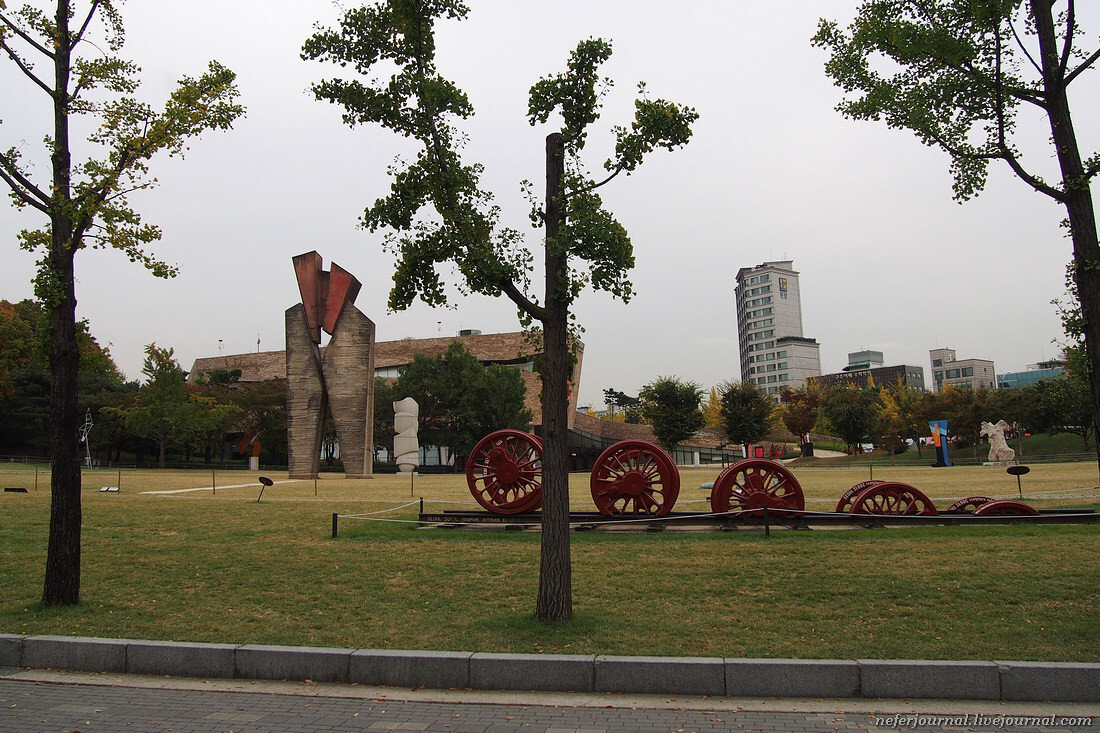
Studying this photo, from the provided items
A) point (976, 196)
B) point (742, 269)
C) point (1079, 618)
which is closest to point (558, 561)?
point (1079, 618)

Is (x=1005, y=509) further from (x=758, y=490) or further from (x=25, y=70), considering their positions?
(x=25, y=70)

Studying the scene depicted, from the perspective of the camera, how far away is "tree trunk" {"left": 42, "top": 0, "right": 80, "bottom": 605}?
8.24 m

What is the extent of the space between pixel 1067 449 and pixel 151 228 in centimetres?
5624

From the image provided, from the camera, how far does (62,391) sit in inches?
328

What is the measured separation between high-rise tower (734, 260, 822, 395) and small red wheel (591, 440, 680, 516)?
Result: 100544 mm

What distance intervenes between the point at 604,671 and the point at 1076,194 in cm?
691

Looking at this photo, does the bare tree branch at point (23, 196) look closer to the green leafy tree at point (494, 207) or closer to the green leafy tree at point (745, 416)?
the green leafy tree at point (494, 207)

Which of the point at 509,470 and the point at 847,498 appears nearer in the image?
the point at 847,498

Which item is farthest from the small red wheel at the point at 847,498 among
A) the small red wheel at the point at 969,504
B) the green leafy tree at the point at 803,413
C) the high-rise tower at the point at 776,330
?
the high-rise tower at the point at 776,330

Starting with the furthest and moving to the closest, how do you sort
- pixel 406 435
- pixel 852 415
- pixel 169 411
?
pixel 852 415, pixel 169 411, pixel 406 435

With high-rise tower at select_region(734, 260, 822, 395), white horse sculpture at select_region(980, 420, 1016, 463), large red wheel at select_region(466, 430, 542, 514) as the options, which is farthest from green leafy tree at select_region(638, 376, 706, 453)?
high-rise tower at select_region(734, 260, 822, 395)

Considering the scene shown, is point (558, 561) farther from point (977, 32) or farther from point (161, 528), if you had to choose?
point (161, 528)

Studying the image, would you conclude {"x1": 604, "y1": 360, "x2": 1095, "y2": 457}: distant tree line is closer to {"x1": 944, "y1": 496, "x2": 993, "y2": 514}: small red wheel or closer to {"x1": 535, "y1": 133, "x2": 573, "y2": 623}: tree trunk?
{"x1": 944, "y1": 496, "x2": 993, "y2": 514}: small red wheel

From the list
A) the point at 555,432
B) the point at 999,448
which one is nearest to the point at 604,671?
the point at 555,432
